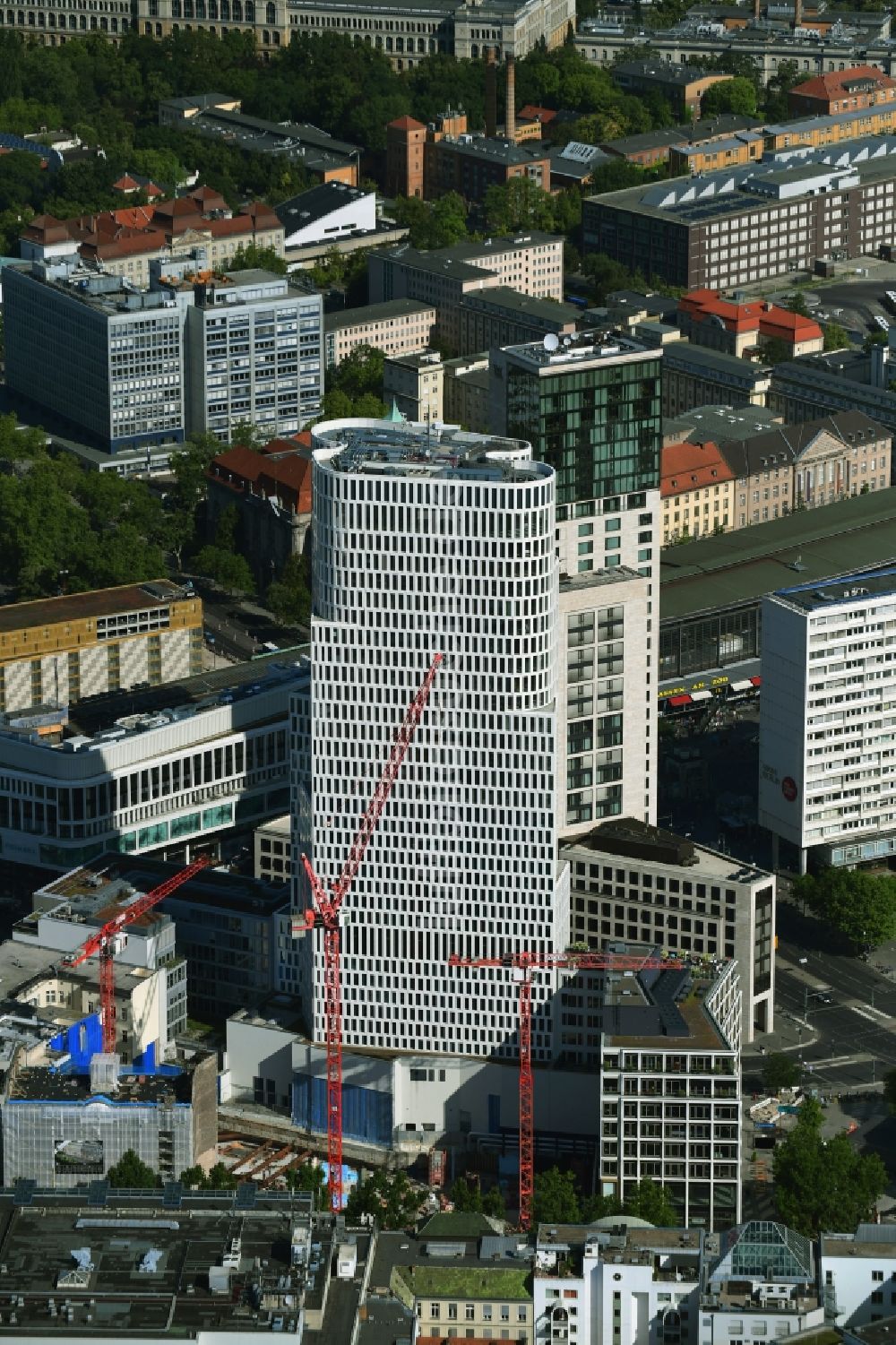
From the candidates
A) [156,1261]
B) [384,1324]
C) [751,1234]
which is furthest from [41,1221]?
[751,1234]

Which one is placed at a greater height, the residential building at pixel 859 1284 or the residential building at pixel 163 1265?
the residential building at pixel 163 1265

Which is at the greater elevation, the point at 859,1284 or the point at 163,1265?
the point at 163,1265

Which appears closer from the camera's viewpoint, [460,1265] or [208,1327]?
[208,1327]

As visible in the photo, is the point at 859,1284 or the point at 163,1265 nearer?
the point at 163,1265

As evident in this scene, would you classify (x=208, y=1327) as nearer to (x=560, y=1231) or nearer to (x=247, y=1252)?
(x=247, y=1252)

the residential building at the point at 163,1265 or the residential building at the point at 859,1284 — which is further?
the residential building at the point at 859,1284

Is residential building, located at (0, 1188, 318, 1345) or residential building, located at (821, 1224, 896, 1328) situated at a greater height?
residential building, located at (0, 1188, 318, 1345)

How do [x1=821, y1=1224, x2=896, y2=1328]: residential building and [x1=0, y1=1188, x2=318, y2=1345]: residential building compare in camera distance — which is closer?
[x1=0, y1=1188, x2=318, y2=1345]: residential building
